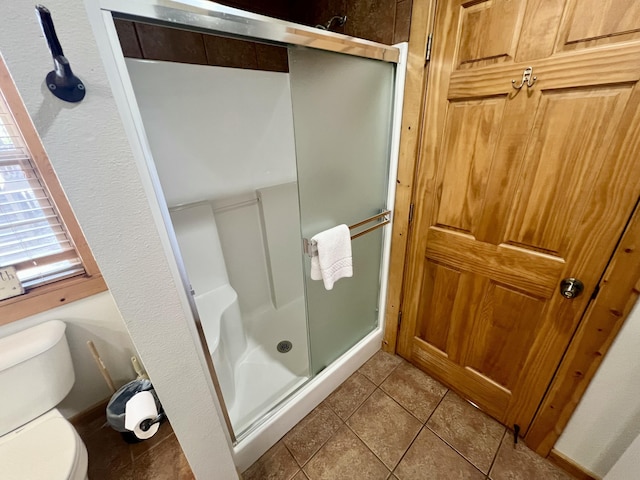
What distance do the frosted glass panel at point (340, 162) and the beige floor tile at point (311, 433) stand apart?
0.23 meters

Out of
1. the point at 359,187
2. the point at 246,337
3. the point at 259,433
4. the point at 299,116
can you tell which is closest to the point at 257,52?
the point at 299,116

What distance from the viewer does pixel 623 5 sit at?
667 millimetres

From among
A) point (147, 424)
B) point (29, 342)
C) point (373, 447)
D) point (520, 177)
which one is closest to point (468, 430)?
point (373, 447)

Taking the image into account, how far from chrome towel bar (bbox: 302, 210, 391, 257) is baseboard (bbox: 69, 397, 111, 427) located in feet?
4.73

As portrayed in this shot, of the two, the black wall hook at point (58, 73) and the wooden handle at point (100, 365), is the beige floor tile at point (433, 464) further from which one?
the black wall hook at point (58, 73)

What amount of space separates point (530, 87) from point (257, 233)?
4.94 feet

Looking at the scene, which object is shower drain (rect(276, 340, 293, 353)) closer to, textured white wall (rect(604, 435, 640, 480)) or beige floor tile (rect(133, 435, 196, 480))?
beige floor tile (rect(133, 435, 196, 480))

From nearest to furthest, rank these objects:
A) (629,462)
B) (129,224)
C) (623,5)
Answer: (129,224)
(623,5)
(629,462)

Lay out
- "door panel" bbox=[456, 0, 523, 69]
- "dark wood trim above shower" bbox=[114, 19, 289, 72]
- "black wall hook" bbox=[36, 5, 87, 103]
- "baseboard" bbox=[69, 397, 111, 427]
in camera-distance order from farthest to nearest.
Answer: "baseboard" bbox=[69, 397, 111, 427] < "dark wood trim above shower" bbox=[114, 19, 289, 72] < "door panel" bbox=[456, 0, 523, 69] < "black wall hook" bbox=[36, 5, 87, 103]

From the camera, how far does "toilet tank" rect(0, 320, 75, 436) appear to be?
0.95 metres

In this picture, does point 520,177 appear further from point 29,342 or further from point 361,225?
point 29,342

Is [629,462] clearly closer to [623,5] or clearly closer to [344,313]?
[344,313]

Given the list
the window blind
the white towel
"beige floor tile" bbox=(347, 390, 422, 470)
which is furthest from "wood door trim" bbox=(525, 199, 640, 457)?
the window blind

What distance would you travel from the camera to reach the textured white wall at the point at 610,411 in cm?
84
